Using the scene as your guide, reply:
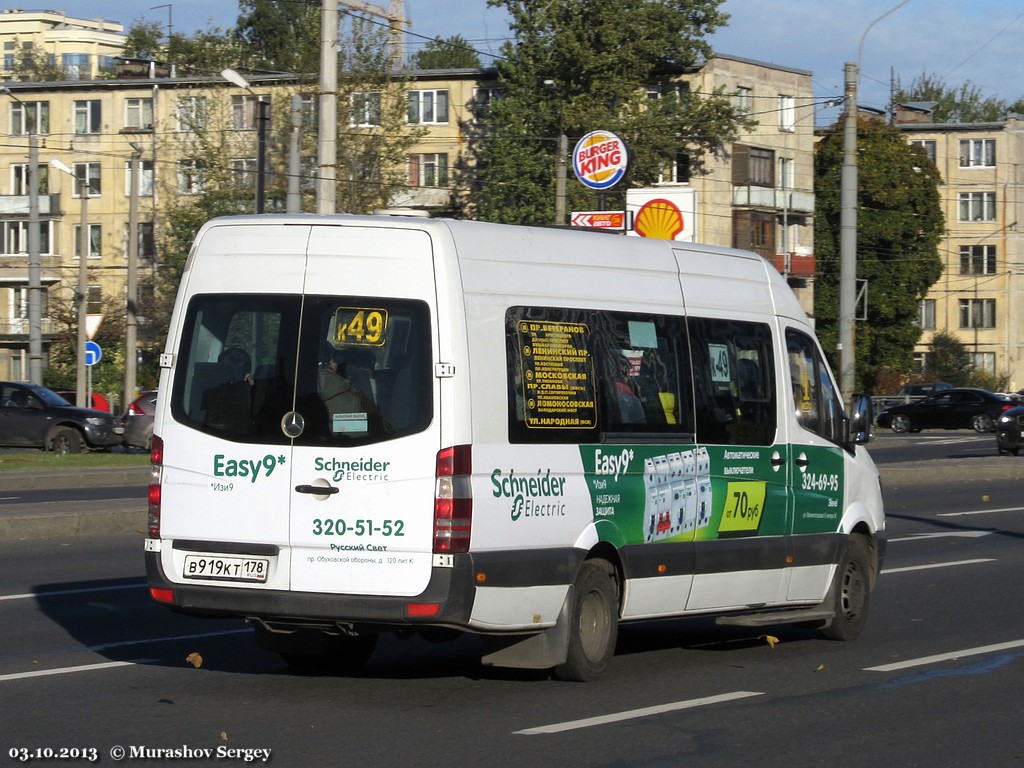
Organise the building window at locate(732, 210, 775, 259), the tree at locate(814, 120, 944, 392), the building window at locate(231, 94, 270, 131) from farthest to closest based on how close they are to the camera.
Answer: the tree at locate(814, 120, 944, 392), the building window at locate(231, 94, 270, 131), the building window at locate(732, 210, 775, 259)

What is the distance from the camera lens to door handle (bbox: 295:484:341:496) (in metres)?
7.87

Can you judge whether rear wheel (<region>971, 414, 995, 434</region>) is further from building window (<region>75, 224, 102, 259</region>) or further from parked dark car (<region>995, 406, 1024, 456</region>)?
building window (<region>75, 224, 102, 259</region>)

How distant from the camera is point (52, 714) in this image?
295 inches

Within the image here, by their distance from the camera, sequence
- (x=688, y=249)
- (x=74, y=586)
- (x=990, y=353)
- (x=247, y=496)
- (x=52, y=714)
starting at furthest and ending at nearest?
1. (x=990, y=353)
2. (x=74, y=586)
3. (x=688, y=249)
4. (x=247, y=496)
5. (x=52, y=714)

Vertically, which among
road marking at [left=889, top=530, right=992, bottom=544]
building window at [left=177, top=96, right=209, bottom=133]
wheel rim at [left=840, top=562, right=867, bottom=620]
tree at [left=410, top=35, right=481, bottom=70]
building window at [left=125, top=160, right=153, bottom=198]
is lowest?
road marking at [left=889, top=530, right=992, bottom=544]

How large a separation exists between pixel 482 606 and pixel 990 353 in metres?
85.5

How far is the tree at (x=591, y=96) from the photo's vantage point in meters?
63.9

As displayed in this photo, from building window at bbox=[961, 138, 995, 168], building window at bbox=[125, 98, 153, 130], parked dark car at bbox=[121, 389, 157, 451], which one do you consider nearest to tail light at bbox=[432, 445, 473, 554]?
parked dark car at bbox=[121, 389, 157, 451]

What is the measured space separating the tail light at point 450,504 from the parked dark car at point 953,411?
168 ft

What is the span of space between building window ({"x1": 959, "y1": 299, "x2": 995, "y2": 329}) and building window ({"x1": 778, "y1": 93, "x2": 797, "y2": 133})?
21.1 metres

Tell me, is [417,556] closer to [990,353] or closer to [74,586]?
[74,586]

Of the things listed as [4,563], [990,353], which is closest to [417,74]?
[990,353]

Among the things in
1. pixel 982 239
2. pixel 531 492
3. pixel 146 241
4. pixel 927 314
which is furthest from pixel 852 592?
pixel 927 314

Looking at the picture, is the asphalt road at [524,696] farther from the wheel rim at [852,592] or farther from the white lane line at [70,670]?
the wheel rim at [852,592]
